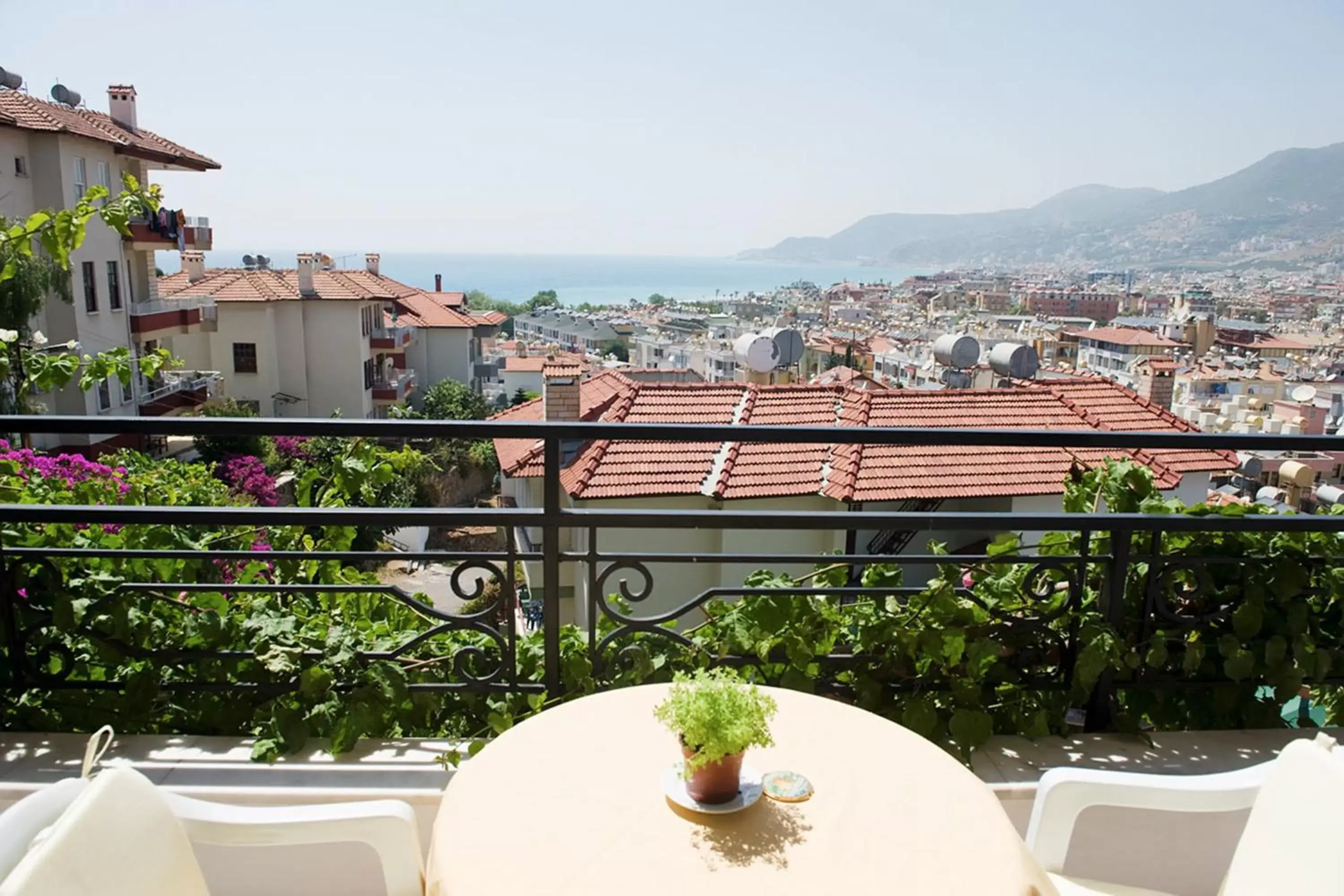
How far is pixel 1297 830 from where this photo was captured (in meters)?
1.30

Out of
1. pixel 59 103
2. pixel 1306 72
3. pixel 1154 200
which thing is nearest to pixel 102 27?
pixel 59 103

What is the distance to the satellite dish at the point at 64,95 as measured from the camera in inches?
943

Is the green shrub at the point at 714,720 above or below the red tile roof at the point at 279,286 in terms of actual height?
below

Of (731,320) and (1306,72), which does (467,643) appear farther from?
(1306,72)

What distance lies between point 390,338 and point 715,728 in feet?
130

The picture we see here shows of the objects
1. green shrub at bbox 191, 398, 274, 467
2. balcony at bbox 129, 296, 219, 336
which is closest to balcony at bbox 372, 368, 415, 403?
balcony at bbox 129, 296, 219, 336

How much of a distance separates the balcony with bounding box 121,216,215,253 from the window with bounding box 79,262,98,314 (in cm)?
124

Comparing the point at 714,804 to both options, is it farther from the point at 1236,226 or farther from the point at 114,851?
the point at 1236,226

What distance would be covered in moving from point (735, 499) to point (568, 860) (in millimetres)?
11136

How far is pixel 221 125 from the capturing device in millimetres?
111562

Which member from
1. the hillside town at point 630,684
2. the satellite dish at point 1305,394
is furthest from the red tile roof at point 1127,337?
the hillside town at point 630,684

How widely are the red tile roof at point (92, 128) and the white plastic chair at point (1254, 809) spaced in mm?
24234

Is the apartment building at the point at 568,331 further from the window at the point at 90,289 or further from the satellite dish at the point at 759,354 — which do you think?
the satellite dish at the point at 759,354

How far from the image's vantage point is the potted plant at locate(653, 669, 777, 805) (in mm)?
1237
